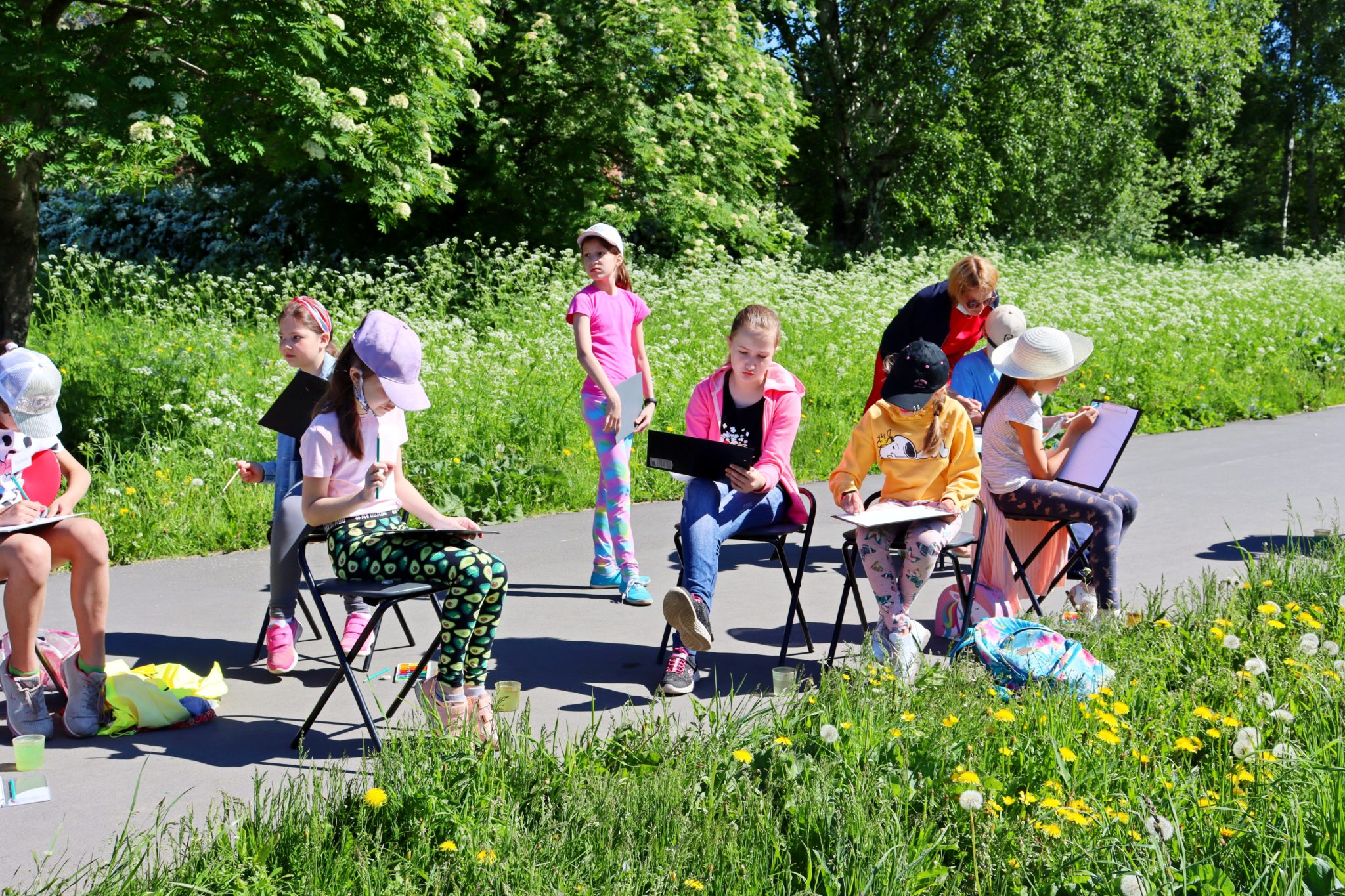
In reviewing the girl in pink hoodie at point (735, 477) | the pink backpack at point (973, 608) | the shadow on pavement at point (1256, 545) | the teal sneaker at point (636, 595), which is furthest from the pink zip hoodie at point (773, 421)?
the shadow on pavement at point (1256, 545)

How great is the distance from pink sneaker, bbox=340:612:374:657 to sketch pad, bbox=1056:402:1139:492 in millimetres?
3138

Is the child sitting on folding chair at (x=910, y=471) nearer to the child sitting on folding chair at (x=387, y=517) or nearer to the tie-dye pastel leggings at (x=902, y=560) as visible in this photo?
the tie-dye pastel leggings at (x=902, y=560)

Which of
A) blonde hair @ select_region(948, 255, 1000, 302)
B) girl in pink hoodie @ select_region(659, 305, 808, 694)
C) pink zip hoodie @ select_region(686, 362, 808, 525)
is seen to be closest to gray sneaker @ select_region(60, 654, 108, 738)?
girl in pink hoodie @ select_region(659, 305, 808, 694)

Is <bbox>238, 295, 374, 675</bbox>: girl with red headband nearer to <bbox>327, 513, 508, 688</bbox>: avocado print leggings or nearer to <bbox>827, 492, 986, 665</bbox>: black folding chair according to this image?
<bbox>327, 513, 508, 688</bbox>: avocado print leggings

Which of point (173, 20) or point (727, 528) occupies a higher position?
point (173, 20)

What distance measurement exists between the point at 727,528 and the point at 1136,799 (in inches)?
81.0

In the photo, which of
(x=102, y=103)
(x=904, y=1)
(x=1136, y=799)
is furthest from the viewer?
(x=904, y=1)

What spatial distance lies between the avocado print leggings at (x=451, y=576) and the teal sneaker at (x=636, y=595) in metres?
2.08

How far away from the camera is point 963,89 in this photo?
24.6 metres

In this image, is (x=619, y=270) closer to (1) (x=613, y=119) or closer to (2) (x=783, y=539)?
(2) (x=783, y=539)

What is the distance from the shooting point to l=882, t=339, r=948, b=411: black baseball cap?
15.9ft

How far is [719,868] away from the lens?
300 cm

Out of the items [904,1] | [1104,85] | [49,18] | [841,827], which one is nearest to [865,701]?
[841,827]

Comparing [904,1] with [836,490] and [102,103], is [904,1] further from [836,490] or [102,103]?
[836,490]
